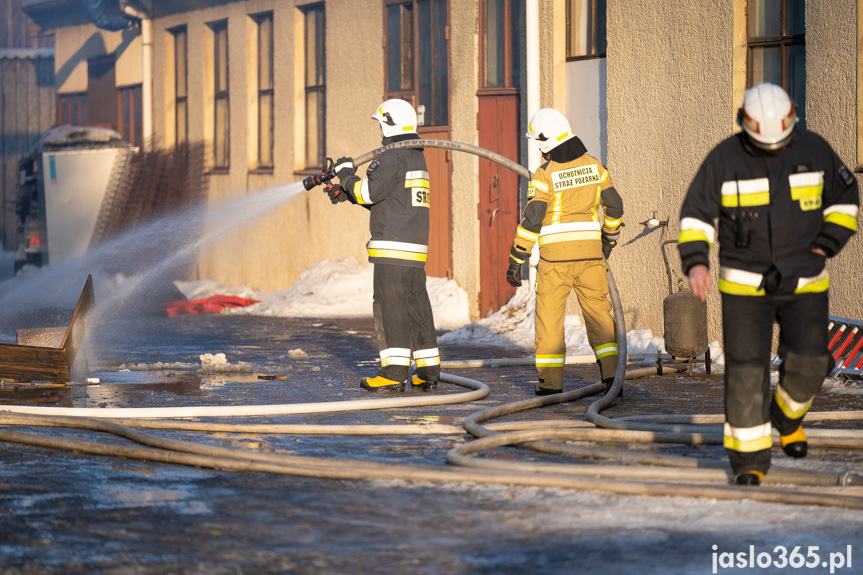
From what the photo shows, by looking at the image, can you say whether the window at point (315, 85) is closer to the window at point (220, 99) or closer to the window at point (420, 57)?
the window at point (420, 57)

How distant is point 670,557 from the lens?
3994mm

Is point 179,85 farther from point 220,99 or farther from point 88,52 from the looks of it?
point 88,52

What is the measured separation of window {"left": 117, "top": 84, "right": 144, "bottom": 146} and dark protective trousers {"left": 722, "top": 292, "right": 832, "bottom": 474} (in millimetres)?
19750

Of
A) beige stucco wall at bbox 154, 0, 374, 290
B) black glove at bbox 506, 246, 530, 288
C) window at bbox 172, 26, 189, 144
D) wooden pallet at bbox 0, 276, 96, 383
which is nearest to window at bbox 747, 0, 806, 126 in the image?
black glove at bbox 506, 246, 530, 288

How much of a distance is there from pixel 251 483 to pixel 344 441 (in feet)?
3.93

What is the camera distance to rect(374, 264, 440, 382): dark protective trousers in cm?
843

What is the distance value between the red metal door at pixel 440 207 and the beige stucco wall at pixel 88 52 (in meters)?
10.5

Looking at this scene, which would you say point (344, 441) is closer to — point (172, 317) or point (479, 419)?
point (479, 419)

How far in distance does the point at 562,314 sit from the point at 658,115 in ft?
11.2

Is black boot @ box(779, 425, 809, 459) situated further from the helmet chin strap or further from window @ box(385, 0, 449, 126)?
window @ box(385, 0, 449, 126)

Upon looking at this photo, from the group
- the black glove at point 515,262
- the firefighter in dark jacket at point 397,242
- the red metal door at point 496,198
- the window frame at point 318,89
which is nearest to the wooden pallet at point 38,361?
the firefighter in dark jacket at point 397,242

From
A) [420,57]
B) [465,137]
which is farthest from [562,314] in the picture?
[420,57]

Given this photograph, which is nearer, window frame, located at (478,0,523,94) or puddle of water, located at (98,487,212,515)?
puddle of water, located at (98,487,212,515)

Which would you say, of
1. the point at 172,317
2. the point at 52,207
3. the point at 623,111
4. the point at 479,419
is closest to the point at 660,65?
the point at 623,111
